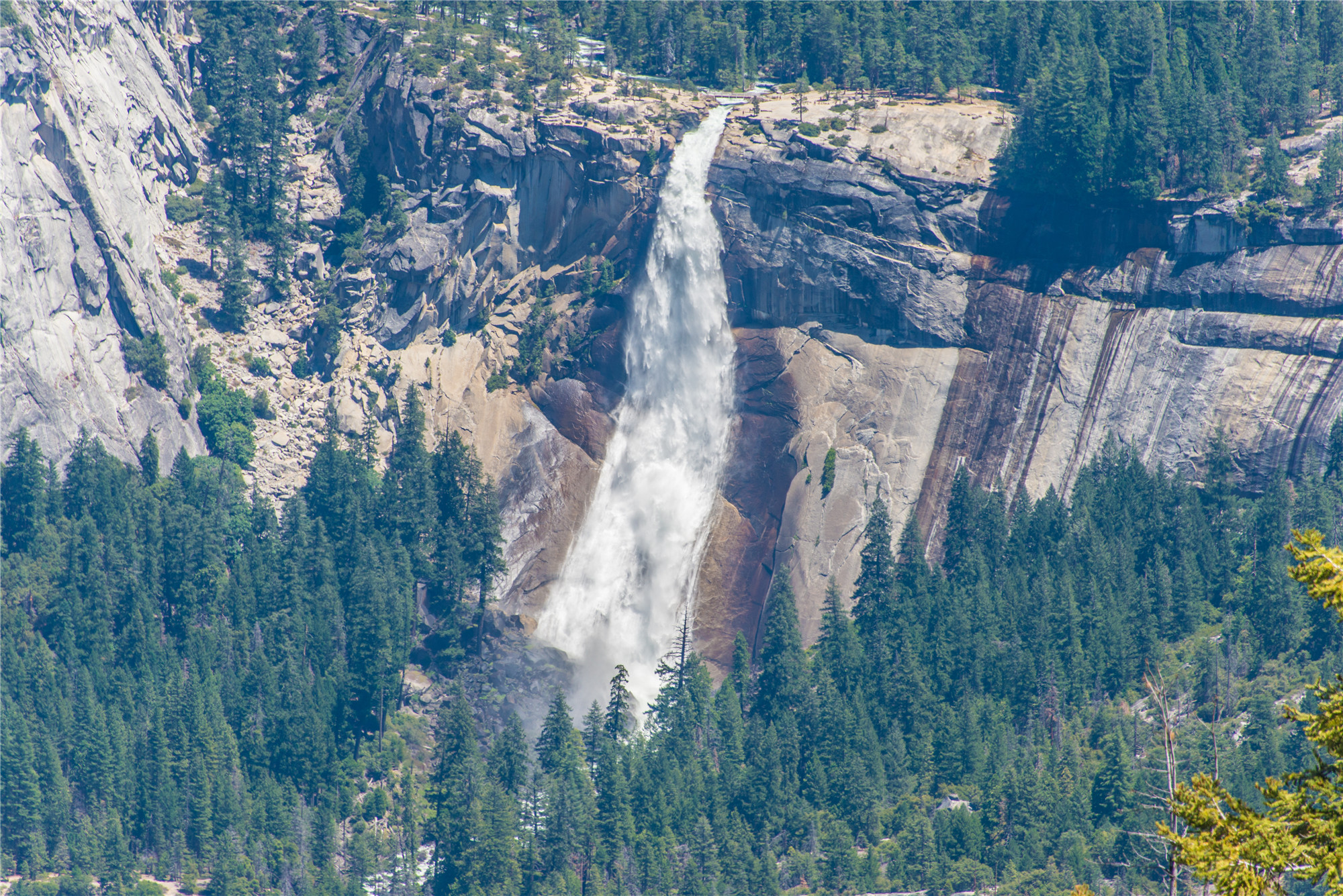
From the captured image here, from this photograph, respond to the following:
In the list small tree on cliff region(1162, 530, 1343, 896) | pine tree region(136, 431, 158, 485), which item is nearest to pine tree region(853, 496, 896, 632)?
pine tree region(136, 431, 158, 485)

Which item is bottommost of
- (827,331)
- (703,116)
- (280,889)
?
(280,889)

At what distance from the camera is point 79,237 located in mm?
138750

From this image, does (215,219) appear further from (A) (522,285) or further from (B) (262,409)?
(A) (522,285)

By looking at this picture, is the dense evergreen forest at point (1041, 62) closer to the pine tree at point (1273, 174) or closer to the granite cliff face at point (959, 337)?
the pine tree at point (1273, 174)

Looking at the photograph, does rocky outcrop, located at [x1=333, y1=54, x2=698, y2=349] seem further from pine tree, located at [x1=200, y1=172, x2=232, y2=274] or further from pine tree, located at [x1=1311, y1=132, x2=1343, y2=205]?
pine tree, located at [x1=1311, y1=132, x2=1343, y2=205]

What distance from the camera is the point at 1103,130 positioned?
131375 mm

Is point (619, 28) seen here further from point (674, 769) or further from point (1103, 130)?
point (674, 769)

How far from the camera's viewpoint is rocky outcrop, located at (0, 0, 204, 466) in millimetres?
134500

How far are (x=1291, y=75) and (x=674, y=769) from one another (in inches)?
2796

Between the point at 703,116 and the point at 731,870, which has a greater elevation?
the point at 703,116

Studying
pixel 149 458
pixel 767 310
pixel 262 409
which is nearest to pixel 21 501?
pixel 149 458

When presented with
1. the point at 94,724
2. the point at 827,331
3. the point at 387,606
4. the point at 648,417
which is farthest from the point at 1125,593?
the point at 94,724

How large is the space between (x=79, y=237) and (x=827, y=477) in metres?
60.1

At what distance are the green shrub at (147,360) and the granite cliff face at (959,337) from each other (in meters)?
44.7
